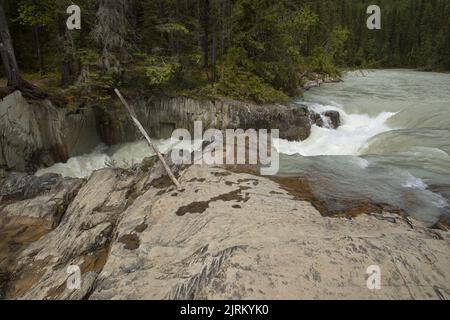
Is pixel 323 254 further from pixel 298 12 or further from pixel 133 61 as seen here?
pixel 298 12

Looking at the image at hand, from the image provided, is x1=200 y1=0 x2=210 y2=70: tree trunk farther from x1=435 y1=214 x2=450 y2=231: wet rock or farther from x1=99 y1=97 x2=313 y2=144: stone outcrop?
x1=435 y1=214 x2=450 y2=231: wet rock

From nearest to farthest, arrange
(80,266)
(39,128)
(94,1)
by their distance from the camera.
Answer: (80,266) < (39,128) < (94,1)

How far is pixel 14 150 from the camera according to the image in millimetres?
9734

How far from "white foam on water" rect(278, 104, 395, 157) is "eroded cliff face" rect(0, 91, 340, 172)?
464mm

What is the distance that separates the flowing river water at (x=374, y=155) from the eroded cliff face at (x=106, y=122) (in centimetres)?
46

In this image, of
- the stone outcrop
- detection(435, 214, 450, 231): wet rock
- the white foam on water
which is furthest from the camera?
the stone outcrop

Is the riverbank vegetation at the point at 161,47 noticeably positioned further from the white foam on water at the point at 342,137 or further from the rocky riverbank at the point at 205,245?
the rocky riverbank at the point at 205,245

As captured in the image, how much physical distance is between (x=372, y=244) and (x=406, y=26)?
68153mm

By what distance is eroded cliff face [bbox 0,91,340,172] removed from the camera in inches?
388

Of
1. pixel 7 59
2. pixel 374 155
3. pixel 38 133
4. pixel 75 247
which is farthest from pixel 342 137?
pixel 7 59

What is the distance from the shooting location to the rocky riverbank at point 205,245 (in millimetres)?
3662

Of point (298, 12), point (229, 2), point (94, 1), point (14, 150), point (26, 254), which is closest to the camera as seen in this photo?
point (26, 254)

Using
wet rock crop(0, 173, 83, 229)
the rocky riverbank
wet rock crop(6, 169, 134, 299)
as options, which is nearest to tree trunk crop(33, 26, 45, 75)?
wet rock crop(0, 173, 83, 229)

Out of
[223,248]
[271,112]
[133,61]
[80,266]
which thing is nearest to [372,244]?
[223,248]
